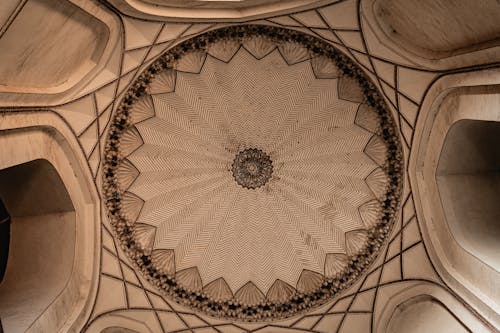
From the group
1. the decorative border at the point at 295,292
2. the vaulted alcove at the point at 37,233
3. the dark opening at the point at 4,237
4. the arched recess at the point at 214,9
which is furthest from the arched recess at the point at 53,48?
the dark opening at the point at 4,237

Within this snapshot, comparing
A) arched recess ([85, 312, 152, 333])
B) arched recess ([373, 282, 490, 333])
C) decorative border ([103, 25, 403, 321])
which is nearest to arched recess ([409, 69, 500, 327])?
arched recess ([373, 282, 490, 333])

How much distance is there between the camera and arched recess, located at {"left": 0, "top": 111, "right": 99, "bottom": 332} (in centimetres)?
583

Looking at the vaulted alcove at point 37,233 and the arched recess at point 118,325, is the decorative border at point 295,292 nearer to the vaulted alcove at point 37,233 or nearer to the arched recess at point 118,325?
the arched recess at point 118,325

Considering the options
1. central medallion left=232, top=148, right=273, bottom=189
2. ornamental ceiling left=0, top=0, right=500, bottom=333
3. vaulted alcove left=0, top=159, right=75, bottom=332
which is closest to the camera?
ornamental ceiling left=0, top=0, right=500, bottom=333

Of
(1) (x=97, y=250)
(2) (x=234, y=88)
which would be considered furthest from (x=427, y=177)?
(1) (x=97, y=250)

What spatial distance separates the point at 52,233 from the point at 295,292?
3.37 metres

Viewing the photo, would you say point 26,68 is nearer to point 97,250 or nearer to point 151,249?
point 97,250

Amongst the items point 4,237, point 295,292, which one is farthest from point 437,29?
point 4,237

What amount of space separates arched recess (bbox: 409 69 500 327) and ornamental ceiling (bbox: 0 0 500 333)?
23 mm

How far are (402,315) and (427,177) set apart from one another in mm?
1830

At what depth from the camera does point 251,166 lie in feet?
24.9

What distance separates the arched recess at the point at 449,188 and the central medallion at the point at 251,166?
2034mm

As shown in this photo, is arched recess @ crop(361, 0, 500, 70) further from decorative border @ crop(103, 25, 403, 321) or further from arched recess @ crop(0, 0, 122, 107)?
arched recess @ crop(0, 0, 122, 107)

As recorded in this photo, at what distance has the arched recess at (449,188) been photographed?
Answer: 5.23m
